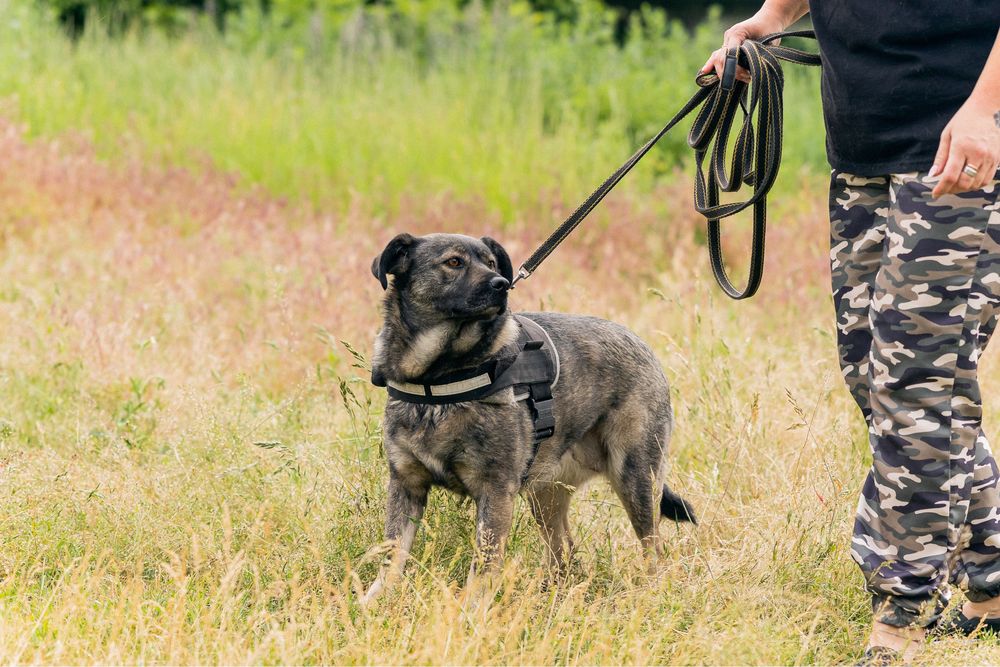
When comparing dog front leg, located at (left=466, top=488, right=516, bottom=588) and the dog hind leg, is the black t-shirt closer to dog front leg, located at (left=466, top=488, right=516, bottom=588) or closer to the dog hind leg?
dog front leg, located at (left=466, top=488, right=516, bottom=588)

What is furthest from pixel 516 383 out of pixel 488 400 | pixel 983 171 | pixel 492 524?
pixel 983 171

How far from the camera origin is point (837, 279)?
10.8 feet

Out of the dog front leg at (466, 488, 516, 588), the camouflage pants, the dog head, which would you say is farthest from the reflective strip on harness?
the camouflage pants

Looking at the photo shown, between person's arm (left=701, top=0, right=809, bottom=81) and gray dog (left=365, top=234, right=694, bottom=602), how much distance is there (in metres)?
1.01

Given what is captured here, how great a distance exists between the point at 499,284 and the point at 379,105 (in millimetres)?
7866

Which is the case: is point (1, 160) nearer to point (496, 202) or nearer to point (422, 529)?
point (496, 202)

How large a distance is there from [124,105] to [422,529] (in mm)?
8573

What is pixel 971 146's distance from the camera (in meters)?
2.66

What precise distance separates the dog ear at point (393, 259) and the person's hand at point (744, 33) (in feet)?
3.98

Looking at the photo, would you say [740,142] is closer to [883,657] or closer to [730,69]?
[730,69]

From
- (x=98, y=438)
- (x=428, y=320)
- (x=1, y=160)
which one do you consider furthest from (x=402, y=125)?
(x=428, y=320)

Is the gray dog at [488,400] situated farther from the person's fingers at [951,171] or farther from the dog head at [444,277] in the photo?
the person's fingers at [951,171]

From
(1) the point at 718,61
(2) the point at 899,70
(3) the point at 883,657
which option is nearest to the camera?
(2) the point at 899,70

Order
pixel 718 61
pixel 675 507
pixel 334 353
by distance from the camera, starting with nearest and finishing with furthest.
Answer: pixel 718 61 < pixel 675 507 < pixel 334 353
